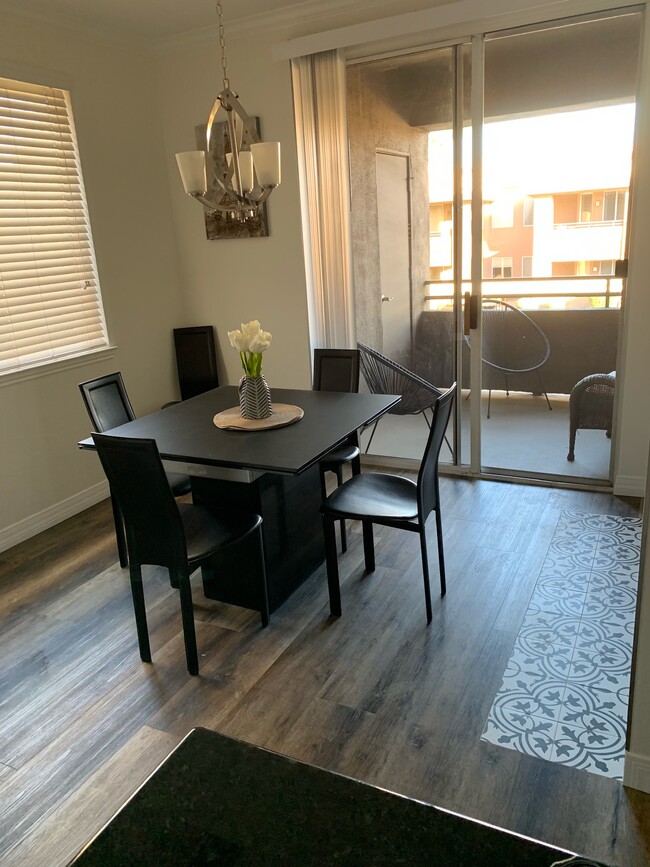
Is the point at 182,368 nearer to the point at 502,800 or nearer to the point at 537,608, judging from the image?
the point at 537,608

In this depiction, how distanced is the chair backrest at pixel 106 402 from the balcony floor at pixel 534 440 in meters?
2.09

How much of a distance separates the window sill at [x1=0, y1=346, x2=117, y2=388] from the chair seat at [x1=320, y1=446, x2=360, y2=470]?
1.76m

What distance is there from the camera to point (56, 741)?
2188 millimetres

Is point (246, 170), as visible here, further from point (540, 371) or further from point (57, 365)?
point (540, 371)

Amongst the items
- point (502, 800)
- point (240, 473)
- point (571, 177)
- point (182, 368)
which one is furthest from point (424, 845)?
point (182, 368)

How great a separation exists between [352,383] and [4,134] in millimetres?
2293

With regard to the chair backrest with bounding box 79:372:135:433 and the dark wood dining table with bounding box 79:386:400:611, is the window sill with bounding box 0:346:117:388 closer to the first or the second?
the chair backrest with bounding box 79:372:135:433

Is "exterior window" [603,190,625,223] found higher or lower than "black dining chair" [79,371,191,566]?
higher

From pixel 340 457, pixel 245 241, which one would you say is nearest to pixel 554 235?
pixel 340 457

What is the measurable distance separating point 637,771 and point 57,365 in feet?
11.4

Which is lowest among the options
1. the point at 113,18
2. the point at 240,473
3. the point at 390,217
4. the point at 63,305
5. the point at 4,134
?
the point at 240,473

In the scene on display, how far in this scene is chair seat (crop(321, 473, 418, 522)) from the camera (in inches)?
105

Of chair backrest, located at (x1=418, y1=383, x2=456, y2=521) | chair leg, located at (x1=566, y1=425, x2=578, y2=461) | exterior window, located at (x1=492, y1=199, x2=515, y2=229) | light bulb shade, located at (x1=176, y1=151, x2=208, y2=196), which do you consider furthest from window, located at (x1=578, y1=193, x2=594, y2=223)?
light bulb shade, located at (x1=176, y1=151, x2=208, y2=196)

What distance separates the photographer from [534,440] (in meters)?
4.14
